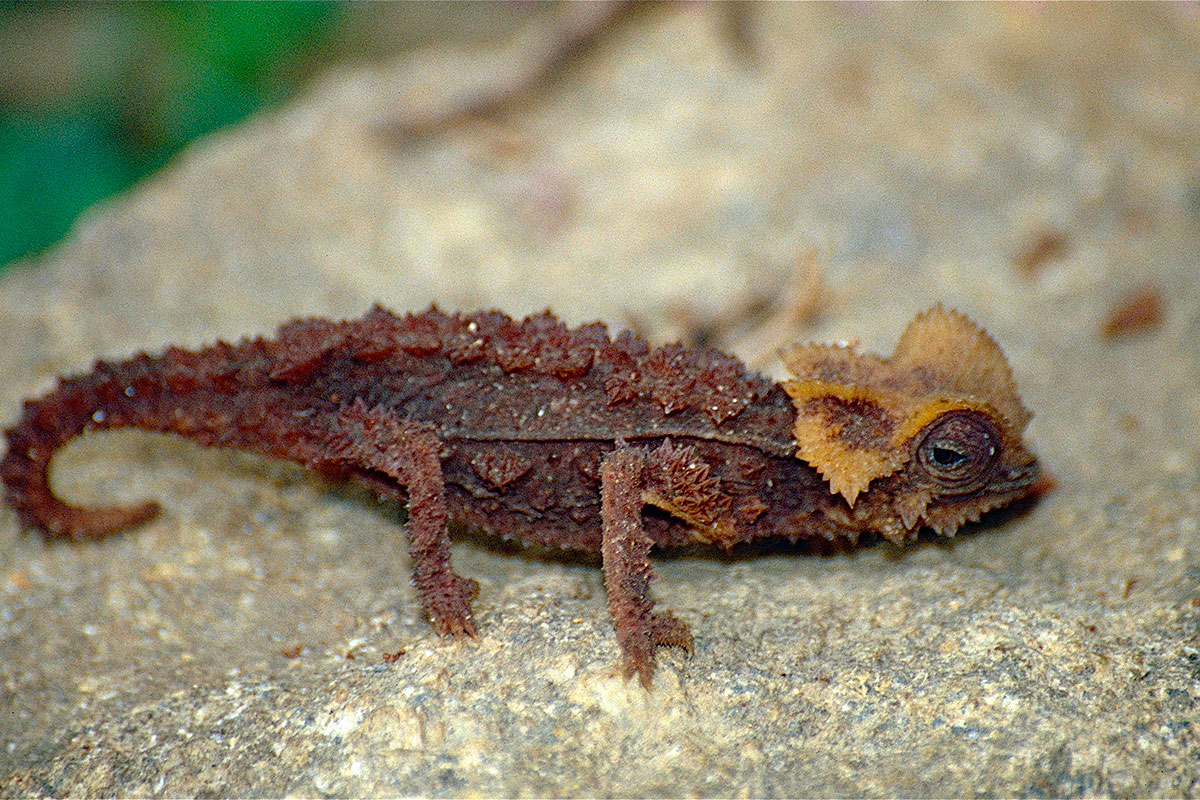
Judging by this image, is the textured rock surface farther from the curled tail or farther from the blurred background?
the blurred background

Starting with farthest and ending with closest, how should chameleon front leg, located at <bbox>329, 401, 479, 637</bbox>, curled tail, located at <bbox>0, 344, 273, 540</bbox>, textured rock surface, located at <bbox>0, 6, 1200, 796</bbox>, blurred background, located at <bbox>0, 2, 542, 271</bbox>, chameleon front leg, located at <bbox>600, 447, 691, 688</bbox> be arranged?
blurred background, located at <bbox>0, 2, 542, 271</bbox>, curled tail, located at <bbox>0, 344, 273, 540</bbox>, chameleon front leg, located at <bbox>329, 401, 479, 637</bbox>, chameleon front leg, located at <bbox>600, 447, 691, 688</bbox>, textured rock surface, located at <bbox>0, 6, 1200, 796</bbox>

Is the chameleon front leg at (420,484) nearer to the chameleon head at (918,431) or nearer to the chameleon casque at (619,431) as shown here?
the chameleon casque at (619,431)

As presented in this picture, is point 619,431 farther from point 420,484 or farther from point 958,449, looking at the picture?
point 958,449

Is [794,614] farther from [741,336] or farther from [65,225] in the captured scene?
[65,225]

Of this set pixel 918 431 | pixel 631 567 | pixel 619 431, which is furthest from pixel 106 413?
pixel 918 431

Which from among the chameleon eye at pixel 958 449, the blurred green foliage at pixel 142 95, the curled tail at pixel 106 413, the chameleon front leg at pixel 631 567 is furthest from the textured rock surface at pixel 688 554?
the blurred green foliage at pixel 142 95

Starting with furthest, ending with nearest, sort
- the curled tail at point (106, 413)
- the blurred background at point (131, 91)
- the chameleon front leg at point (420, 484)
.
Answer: the blurred background at point (131, 91), the curled tail at point (106, 413), the chameleon front leg at point (420, 484)

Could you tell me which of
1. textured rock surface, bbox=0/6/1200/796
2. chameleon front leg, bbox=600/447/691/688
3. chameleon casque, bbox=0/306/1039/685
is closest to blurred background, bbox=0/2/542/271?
textured rock surface, bbox=0/6/1200/796
